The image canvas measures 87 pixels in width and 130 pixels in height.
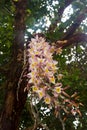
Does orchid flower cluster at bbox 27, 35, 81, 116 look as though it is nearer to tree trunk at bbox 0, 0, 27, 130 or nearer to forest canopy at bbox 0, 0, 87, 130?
forest canopy at bbox 0, 0, 87, 130

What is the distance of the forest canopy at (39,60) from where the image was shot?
106 inches

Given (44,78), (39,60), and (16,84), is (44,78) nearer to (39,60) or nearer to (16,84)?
(39,60)

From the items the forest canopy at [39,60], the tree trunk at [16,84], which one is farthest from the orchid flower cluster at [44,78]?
the tree trunk at [16,84]

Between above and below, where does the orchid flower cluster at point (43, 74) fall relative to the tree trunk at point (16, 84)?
below

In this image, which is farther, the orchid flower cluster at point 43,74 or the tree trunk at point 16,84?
the tree trunk at point 16,84

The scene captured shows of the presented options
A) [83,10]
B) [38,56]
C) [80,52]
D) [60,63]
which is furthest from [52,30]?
[38,56]

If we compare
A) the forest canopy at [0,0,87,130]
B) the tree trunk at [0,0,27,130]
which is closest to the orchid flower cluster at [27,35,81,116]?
the forest canopy at [0,0,87,130]

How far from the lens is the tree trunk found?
5.55 meters

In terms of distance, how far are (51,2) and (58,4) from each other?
24cm

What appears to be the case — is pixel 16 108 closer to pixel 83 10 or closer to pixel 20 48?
pixel 20 48

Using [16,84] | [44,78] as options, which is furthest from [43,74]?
[16,84]

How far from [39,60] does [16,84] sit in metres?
3.18

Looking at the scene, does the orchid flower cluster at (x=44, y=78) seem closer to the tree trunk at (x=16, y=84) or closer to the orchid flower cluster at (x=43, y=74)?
the orchid flower cluster at (x=43, y=74)

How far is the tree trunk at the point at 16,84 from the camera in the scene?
5.55 meters
